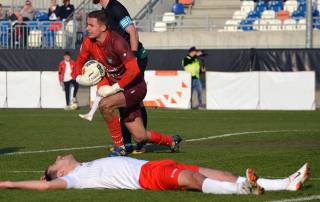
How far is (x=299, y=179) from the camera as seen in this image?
9547 mm

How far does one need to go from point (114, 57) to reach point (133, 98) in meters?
0.61

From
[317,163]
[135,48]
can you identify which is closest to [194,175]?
[317,163]

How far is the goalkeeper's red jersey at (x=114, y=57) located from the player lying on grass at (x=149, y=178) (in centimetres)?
335

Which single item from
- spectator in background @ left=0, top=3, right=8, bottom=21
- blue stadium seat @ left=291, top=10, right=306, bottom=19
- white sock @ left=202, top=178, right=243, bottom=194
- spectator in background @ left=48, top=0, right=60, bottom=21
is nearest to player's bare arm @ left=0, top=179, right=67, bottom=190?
white sock @ left=202, top=178, right=243, bottom=194

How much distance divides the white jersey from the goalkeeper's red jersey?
11.1 feet

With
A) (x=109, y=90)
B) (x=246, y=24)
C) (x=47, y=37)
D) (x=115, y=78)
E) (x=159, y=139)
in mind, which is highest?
(x=115, y=78)

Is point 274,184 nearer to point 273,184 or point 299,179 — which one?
point 273,184

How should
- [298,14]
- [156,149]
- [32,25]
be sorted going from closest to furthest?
[156,149] → [32,25] → [298,14]

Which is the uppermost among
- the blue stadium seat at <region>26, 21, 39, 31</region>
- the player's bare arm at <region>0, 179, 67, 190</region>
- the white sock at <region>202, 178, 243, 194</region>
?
the white sock at <region>202, 178, 243, 194</region>

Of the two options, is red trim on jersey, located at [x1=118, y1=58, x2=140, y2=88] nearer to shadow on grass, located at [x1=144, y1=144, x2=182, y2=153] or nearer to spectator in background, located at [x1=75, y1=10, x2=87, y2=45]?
shadow on grass, located at [x1=144, y1=144, x2=182, y2=153]

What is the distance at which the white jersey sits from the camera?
9.80m

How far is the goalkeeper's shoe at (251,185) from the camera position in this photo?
902 cm

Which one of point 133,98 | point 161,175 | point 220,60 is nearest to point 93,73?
point 133,98

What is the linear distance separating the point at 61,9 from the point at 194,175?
3243 cm
